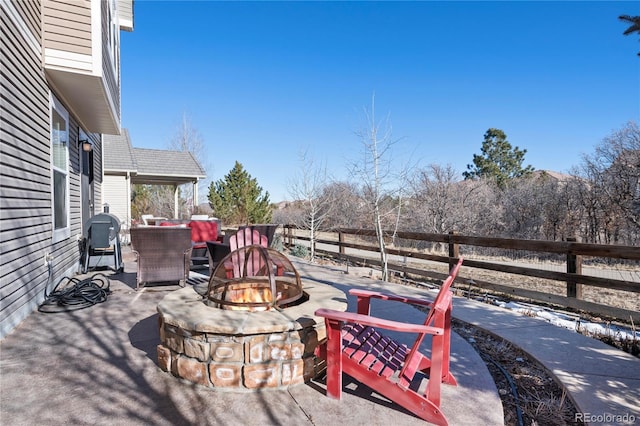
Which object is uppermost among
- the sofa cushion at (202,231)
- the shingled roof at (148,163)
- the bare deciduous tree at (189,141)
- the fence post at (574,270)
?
the bare deciduous tree at (189,141)

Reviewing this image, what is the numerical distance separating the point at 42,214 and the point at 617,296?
8.35 metres

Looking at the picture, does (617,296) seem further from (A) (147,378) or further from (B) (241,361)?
(A) (147,378)

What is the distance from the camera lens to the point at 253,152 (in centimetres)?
2175

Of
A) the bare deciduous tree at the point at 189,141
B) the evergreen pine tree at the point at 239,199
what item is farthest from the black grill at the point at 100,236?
the bare deciduous tree at the point at 189,141

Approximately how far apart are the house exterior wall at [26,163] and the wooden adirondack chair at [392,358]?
3001mm

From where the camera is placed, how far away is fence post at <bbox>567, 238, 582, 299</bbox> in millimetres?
4324

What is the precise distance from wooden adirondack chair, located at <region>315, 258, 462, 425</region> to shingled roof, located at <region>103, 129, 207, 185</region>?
12.9 meters

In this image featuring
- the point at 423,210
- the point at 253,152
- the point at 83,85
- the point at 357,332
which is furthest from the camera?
the point at 253,152

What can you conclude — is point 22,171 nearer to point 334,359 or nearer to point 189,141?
point 334,359

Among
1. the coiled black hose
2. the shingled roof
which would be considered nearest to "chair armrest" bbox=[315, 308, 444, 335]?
the coiled black hose

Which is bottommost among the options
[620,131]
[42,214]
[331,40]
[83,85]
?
[42,214]

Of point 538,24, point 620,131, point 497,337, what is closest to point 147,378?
point 497,337

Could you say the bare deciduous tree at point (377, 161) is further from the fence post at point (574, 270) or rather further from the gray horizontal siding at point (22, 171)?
the gray horizontal siding at point (22, 171)

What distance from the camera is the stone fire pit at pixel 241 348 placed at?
7.10ft
